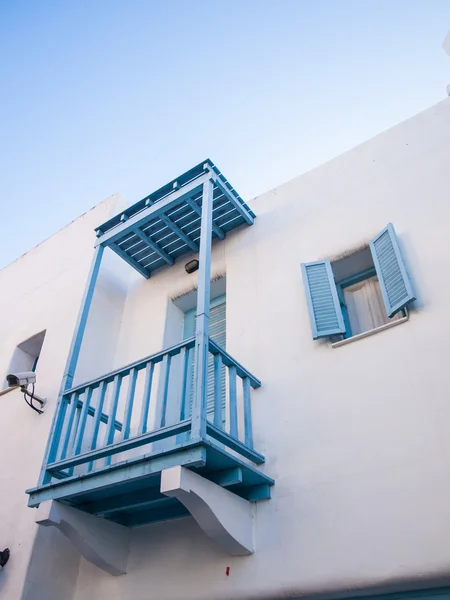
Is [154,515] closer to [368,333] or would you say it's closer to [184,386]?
[184,386]

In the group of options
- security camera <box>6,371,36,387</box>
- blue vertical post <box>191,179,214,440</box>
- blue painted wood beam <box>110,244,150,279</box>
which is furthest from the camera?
blue painted wood beam <box>110,244,150,279</box>

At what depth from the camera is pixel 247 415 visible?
17.3 feet

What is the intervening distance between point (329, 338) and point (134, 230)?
11.5 ft

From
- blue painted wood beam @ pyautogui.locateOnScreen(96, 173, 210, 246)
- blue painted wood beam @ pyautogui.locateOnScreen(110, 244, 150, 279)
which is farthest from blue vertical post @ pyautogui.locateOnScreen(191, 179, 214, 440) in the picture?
blue painted wood beam @ pyautogui.locateOnScreen(110, 244, 150, 279)

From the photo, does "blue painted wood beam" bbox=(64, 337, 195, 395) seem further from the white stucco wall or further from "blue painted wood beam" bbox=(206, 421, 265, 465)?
the white stucco wall

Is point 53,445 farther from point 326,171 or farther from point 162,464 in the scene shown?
point 326,171

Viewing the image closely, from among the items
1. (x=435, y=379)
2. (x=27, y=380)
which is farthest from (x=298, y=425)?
(x=27, y=380)

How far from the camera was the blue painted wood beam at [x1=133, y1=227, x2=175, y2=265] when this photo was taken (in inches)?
297

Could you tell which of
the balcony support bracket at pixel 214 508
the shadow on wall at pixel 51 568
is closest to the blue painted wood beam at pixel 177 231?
the balcony support bracket at pixel 214 508

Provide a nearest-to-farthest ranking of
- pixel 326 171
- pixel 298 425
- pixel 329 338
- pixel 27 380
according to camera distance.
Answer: pixel 298 425 → pixel 329 338 → pixel 27 380 → pixel 326 171

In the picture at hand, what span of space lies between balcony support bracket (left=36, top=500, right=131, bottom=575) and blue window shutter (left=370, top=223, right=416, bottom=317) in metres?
3.91

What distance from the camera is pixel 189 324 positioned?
7.65m

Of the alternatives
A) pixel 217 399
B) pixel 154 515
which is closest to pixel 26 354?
pixel 154 515

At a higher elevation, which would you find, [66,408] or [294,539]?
[66,408]
